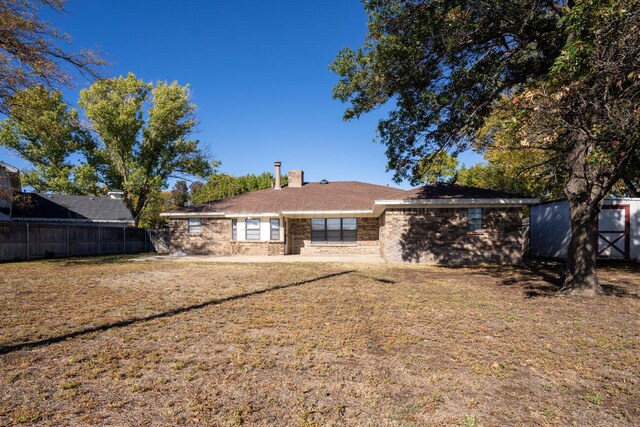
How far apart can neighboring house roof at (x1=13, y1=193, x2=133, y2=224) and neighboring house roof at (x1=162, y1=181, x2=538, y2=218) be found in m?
12.7

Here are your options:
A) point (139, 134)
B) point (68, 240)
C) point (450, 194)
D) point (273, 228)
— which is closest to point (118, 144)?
point (139, 134)

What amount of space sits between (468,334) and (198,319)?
5094mm

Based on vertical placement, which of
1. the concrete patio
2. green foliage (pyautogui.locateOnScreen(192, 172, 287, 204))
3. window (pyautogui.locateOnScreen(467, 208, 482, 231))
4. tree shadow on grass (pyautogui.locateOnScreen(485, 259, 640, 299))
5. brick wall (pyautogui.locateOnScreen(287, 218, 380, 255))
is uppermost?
green foliage (pyautogui.locateOnScreen(192, 172, 287, 204))

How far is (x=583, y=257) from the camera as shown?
29.3ft

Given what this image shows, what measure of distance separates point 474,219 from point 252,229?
13.4 m

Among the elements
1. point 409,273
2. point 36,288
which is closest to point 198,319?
point 36,288

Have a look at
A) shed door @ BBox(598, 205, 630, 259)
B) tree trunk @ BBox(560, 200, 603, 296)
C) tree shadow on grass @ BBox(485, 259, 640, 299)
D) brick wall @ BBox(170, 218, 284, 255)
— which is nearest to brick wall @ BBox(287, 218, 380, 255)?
brick wall @ BBox(170, 218, 284, 255)

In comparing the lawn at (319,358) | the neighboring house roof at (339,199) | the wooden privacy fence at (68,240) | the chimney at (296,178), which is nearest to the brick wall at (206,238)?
the neighboring house roof at (339,199)

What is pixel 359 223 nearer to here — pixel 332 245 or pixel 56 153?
pixel 332 245

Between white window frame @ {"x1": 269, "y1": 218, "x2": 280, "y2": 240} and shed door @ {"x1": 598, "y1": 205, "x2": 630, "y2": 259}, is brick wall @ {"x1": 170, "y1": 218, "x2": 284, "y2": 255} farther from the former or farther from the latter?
shed door @ {"x1": 598, "y1": 205, "x2": 630, "y2": 259}

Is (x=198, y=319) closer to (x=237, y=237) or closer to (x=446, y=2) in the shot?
(x=446, y=2)

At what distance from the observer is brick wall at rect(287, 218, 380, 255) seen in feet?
70.8

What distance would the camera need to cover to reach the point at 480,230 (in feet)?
54.1

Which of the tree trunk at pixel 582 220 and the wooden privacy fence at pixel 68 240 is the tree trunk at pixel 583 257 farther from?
the wooden privacy fence at pixel 68 240
